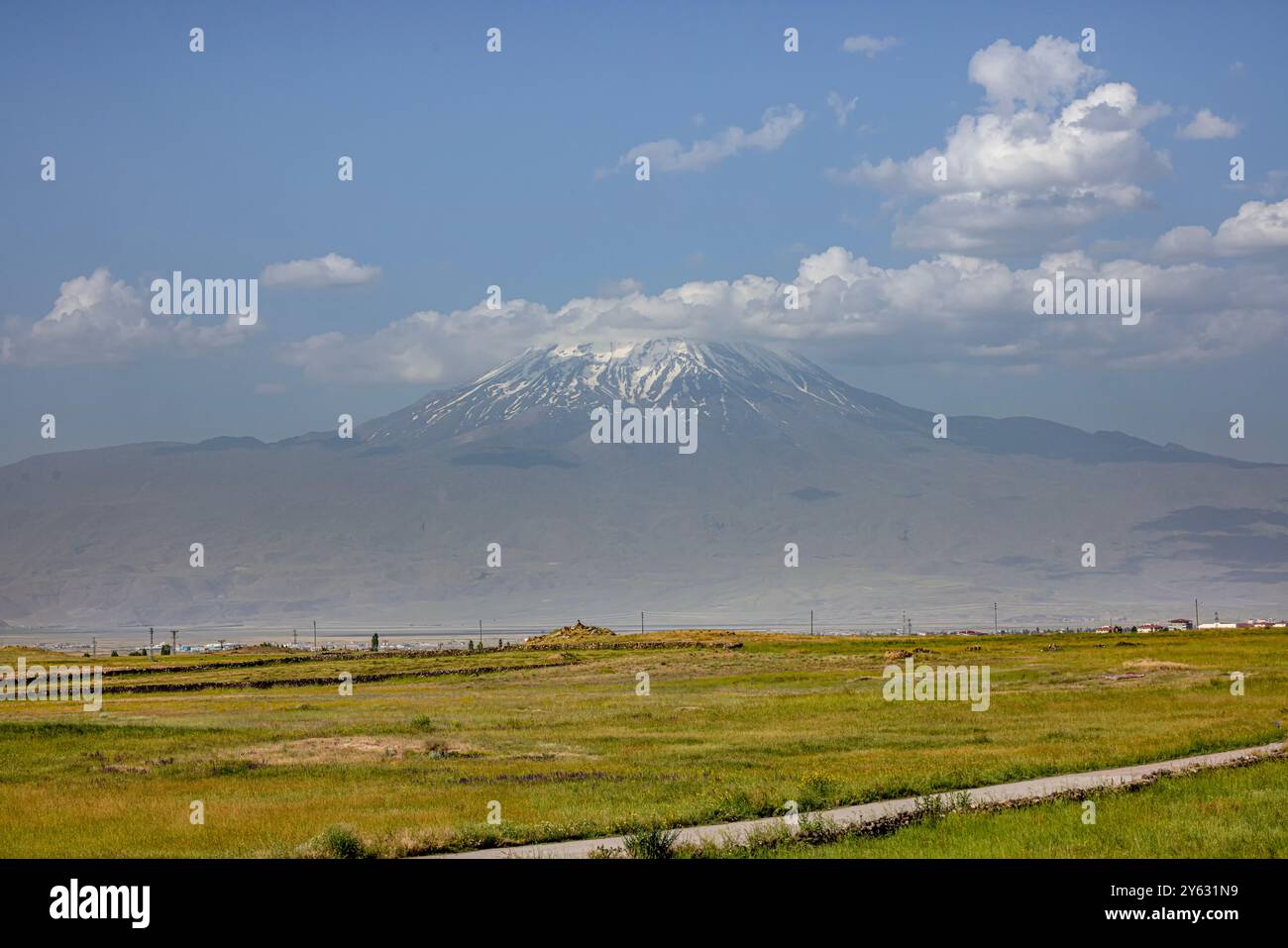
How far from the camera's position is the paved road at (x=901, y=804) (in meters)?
23.3

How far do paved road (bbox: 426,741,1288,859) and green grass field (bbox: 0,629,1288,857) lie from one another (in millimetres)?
813

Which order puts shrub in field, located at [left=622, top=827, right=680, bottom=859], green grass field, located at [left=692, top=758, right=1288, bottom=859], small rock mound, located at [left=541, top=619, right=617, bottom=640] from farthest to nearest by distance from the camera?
small rock mound, located at [left=541, top=619, right=617, bottom=640] → green grass field, located at [left=692, top=758, right=1288, bottom=859] → shrub in field, located at [left=622, top=827, right=680, bottom=859]

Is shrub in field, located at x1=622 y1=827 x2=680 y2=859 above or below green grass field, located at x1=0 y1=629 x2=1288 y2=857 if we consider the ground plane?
above

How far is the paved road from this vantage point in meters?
23.3

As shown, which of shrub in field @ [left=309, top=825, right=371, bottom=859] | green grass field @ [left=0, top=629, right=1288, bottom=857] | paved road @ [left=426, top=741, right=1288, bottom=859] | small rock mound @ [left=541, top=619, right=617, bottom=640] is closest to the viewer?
shrub in field @ [left=309, top=825, right=371, bottom=859]

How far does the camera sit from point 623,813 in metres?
27.5
